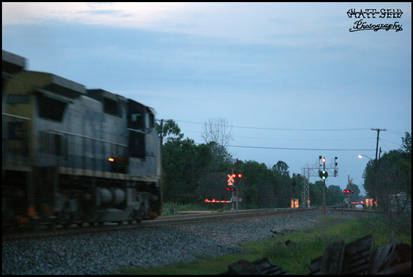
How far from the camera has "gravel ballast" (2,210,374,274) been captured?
9859 mm

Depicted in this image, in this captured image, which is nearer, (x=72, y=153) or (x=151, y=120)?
(x=72, y=153)

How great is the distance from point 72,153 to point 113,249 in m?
3.76

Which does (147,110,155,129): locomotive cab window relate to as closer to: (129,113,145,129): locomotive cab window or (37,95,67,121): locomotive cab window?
(129,113,145,129): locomotive cab window

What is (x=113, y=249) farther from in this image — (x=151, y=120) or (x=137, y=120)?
(x=151, y=120)

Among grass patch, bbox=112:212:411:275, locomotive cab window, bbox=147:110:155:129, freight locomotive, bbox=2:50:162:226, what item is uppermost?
locomotive cab window, bbox=147:110:155:129

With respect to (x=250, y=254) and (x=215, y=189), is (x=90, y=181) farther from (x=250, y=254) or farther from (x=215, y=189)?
(x=215, y=189)

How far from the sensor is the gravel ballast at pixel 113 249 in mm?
9859

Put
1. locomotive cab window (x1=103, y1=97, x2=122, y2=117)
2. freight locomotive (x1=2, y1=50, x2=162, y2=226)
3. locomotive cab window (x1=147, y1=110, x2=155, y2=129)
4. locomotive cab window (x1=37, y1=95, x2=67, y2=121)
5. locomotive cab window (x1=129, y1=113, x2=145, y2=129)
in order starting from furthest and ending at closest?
1. locomotive cab window (x1=147, y1=110, x2=155, y2=129)
2. locomotive cab window (x1=129, y1=113, x2=145, y2=129)
3. locomotive cab window (x1=103, y1=97, x2=122, y2=117)
4. locomotive cab window (x1=37, y1=95, x2=67, y2=121)
5. freight locomotive (x1=2, y1=50, x2=162, y2=226)

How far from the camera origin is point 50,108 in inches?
541

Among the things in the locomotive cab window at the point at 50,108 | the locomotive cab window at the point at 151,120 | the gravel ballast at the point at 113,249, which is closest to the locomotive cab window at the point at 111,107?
the locomotive cab window at the point at 151,120

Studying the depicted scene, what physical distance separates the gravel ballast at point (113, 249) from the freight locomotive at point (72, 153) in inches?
43.3

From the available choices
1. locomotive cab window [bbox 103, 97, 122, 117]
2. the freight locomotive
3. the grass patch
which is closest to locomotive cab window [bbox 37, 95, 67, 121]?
the freight locomotive

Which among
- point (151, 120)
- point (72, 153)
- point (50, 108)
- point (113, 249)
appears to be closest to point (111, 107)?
point (151, 120)

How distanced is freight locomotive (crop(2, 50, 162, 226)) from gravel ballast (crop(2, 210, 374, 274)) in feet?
3.61
